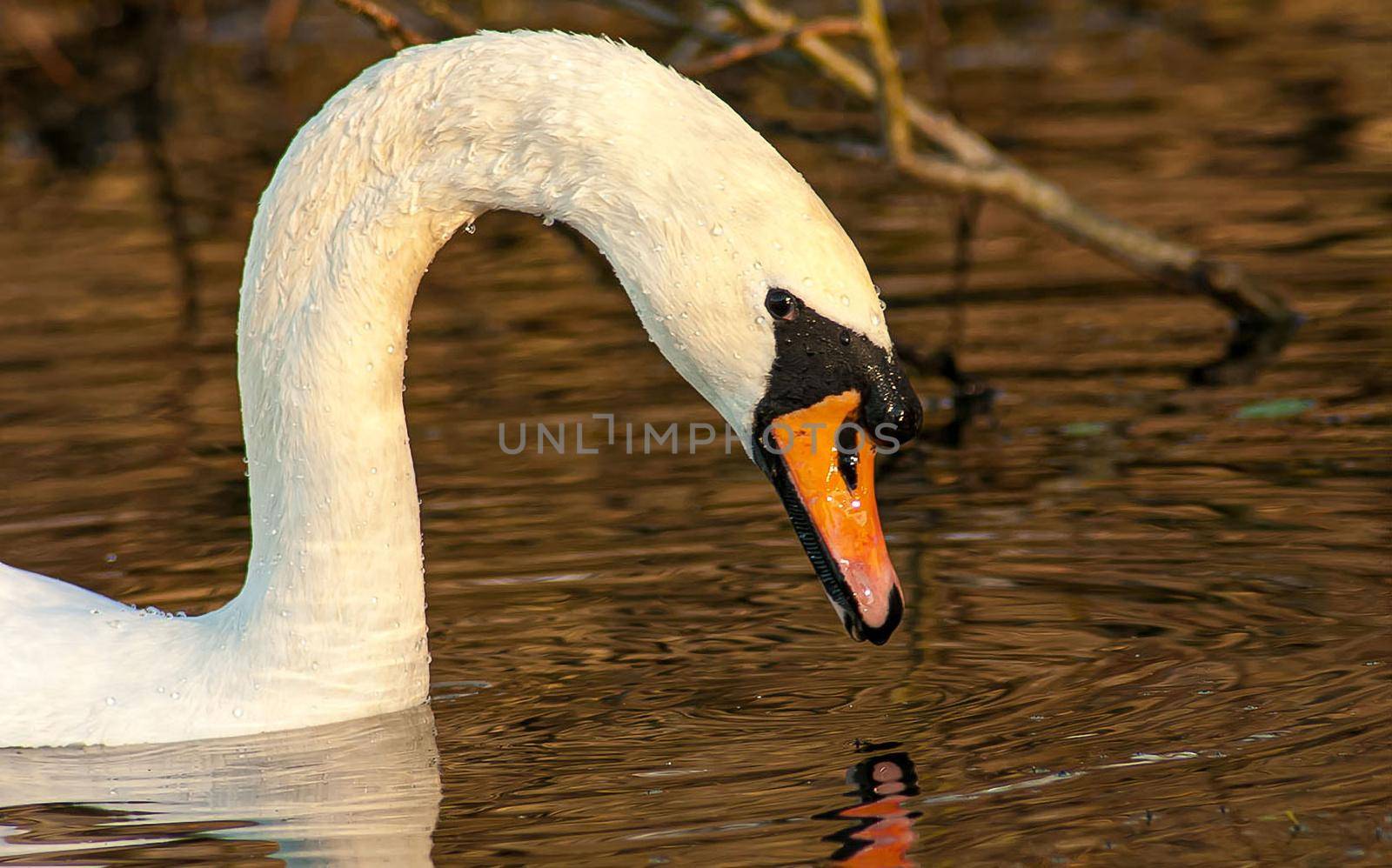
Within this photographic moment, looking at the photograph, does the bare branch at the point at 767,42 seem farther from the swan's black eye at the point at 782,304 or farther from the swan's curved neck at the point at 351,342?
the swan's black eye at the point at 782,304

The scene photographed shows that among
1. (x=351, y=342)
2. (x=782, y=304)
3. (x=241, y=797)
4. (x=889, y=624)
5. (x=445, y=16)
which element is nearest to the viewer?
(x=782, y=304)

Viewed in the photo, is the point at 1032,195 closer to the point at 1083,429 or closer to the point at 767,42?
the point at 1083,429

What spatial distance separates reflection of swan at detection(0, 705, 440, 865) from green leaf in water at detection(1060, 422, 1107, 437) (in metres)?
3.05

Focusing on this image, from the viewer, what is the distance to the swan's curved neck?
4898 mm

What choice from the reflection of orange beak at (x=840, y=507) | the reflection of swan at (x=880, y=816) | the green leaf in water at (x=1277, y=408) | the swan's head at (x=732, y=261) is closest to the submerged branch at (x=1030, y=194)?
the green leaf in water at (x=1277, y=408)

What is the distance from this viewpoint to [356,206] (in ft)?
16.4

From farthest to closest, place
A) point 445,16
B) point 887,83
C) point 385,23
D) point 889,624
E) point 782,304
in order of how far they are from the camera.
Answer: point 887,83 → point 445,16 → point 385,23 → point 889,624 → point 782,304

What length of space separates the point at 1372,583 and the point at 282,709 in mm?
2634

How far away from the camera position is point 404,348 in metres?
5.16

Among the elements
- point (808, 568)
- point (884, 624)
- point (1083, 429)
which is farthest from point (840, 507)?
point (1083, 429)

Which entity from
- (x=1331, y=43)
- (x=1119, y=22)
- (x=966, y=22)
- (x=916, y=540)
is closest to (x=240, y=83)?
(x=966, y=22)

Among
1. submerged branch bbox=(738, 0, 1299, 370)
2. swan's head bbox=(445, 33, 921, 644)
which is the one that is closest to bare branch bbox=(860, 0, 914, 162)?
submerged branch bbox=(738, 0, 1299, 370)

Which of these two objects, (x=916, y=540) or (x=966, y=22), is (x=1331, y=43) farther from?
(x=916, y=540)

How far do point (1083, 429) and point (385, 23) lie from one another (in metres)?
2.62
